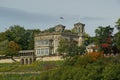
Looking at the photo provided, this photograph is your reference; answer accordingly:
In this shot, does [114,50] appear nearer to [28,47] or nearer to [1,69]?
[1,69]

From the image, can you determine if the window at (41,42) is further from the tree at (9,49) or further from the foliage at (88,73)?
the foliage at (88,73)

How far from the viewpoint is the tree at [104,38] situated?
278 ft

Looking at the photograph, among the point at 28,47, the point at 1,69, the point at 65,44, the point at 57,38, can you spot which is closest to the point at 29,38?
the point at 28,47

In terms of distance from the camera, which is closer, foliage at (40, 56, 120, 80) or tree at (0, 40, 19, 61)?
foliage at (40, 56, 120, 80)

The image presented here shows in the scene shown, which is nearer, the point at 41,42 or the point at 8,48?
the point at 8,48

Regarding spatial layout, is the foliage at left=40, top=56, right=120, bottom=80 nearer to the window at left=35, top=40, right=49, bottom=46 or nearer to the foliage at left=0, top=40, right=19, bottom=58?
the foliage at left=0, top=40, right=19, bottom=58

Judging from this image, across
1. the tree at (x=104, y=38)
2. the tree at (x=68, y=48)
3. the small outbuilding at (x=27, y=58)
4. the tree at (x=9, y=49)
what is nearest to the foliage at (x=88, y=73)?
the tree at (x=104, y=38)

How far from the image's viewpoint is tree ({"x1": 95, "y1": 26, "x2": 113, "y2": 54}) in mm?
84688

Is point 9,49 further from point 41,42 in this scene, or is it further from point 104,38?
point 104,38

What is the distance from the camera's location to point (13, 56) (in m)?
99.6

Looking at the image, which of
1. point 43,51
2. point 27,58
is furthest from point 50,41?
point 27,58

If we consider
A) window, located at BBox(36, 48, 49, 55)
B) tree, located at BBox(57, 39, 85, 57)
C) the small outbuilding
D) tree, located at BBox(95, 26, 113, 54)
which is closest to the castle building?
window, located at BBox(36, 48, 49, 55)

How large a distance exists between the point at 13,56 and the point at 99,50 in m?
21.3

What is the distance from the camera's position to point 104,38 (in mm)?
86750
